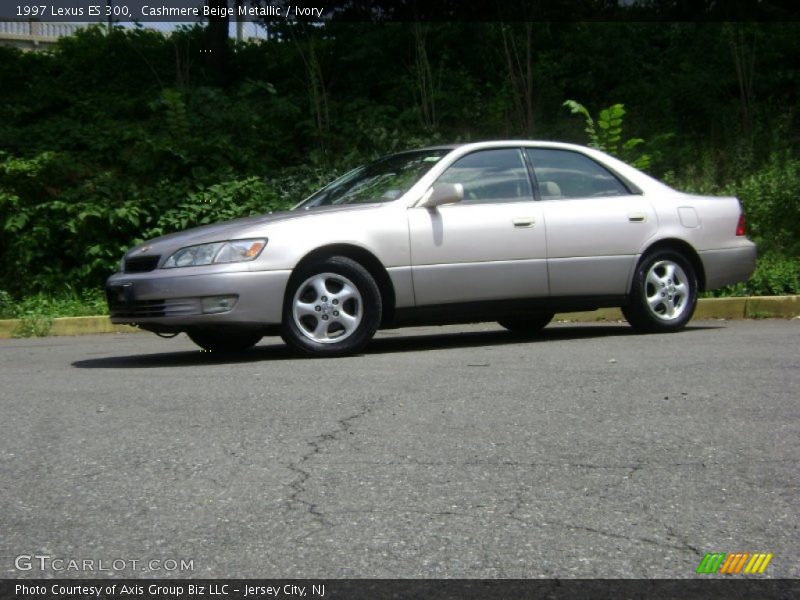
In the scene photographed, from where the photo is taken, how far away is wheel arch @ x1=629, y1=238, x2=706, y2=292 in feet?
31.4

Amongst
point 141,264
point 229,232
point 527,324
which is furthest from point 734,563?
point 527,324

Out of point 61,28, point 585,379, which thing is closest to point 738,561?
point 585,379

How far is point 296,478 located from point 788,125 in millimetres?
14165

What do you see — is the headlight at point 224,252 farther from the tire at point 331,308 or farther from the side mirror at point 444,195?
the side mirror at point 444,195

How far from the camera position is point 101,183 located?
581 inches

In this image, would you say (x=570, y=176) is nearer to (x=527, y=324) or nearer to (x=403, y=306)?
(x=527, y=324)

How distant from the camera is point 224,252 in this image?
8.14m

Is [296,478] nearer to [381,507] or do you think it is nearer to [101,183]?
[381,507]

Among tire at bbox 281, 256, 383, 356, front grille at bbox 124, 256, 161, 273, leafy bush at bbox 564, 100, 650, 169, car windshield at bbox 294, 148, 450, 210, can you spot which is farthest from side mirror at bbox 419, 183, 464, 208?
leafy bush at bbox 564, 100, 650, 169

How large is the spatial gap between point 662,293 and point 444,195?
2.08 meters

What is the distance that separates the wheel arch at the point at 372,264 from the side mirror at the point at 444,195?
0.56 m

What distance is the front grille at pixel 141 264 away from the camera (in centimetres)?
836
